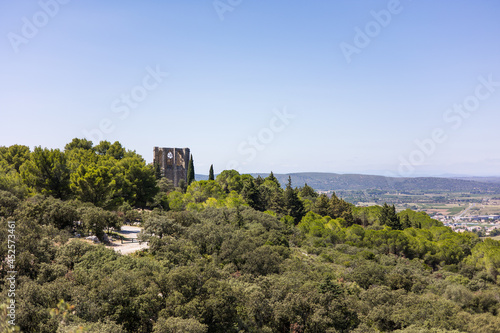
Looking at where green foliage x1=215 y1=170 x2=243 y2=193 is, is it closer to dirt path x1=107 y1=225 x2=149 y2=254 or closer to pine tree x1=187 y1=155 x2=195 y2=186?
pine tree x1=187 y1=155 x2=195 y2=186

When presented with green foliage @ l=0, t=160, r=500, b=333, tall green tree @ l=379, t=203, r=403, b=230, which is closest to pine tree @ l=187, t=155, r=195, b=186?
green foliage @ l=0, t=160, r=500, b=333

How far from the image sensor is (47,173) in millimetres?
27797

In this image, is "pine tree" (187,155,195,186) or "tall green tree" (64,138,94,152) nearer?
"tall green tree" (64,138,94,152)

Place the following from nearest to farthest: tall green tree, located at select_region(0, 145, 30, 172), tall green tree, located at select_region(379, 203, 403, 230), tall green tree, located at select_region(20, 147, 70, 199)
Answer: tall green tree, located at select_region(20, 147, 70, 199) < tall green tree, located at select_region(0, 145, 30, 172) < tall green tree, located at select_region(379, 203, 403, 230)

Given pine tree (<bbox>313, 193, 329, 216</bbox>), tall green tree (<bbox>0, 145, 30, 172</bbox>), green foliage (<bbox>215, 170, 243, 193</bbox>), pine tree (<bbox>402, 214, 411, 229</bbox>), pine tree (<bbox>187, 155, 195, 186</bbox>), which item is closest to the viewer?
tall green tree (<bbox>0, 145, 30, 172</bbox>)

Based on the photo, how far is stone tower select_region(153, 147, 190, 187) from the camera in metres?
62.4

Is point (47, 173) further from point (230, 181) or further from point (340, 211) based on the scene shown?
point (340, 211)

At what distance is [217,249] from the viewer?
22.0 meters

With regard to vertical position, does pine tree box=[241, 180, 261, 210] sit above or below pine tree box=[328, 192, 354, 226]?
above

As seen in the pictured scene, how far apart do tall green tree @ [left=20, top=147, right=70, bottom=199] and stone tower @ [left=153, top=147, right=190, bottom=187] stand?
109ft

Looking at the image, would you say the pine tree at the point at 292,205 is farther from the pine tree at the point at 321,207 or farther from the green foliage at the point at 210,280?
the green foliage at the point at 210,280

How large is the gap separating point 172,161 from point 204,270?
50.7 meters

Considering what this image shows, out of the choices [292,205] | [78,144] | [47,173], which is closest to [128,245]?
[47,173]

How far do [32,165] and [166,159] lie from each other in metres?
35.4
